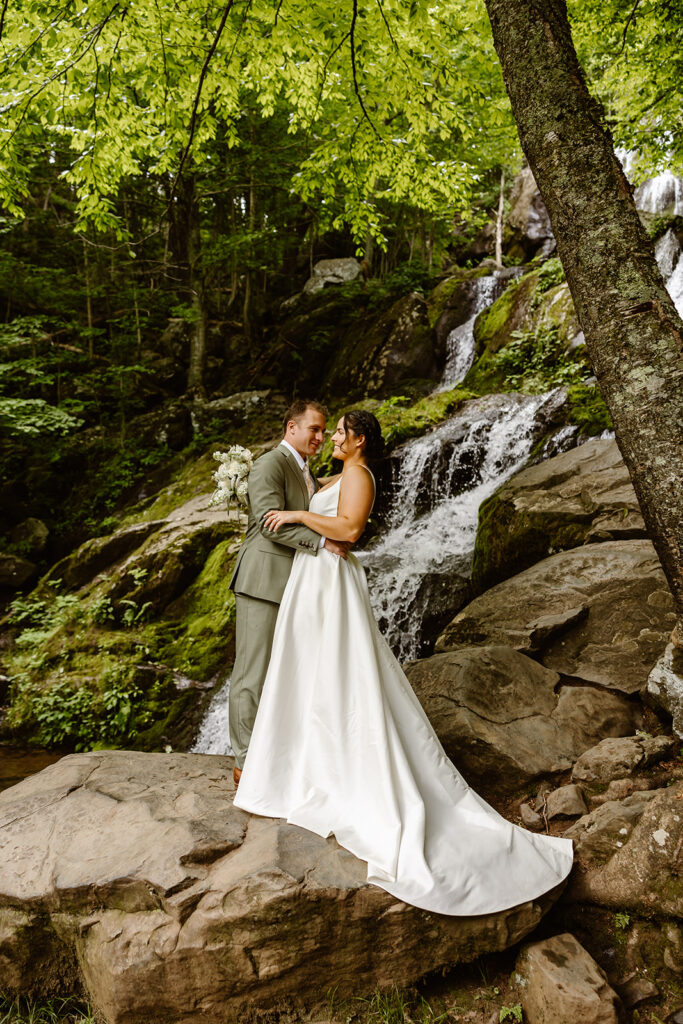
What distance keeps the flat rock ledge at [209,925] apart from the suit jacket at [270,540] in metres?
1.25

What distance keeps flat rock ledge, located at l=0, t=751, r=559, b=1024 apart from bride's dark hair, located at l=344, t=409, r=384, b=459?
2.02 metres

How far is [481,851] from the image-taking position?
99.1 inches

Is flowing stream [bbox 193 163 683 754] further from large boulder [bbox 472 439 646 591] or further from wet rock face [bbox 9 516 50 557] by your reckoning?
wet rock face [bbox 9 516 50 557]

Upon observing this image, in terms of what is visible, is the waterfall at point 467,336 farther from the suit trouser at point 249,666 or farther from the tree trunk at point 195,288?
the suit trouser at point 249,666

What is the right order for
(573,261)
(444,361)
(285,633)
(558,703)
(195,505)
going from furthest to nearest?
(444,361), (195,505), (558,703), (285,633), (573,261)

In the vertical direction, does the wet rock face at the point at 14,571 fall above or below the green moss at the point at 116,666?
above

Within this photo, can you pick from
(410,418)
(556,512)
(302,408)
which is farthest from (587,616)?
(410,418)

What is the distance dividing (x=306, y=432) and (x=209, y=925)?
2.49m

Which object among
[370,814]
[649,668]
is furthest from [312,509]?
[649,668]

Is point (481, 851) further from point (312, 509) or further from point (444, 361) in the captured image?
point (444, 361)

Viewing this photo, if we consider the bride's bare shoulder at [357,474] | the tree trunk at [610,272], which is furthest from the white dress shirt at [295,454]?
the tree trunk at [610,272]

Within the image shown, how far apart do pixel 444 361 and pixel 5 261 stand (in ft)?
35.6

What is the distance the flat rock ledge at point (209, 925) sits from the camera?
7.45 feet

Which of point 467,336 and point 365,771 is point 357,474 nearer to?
point 365,771
